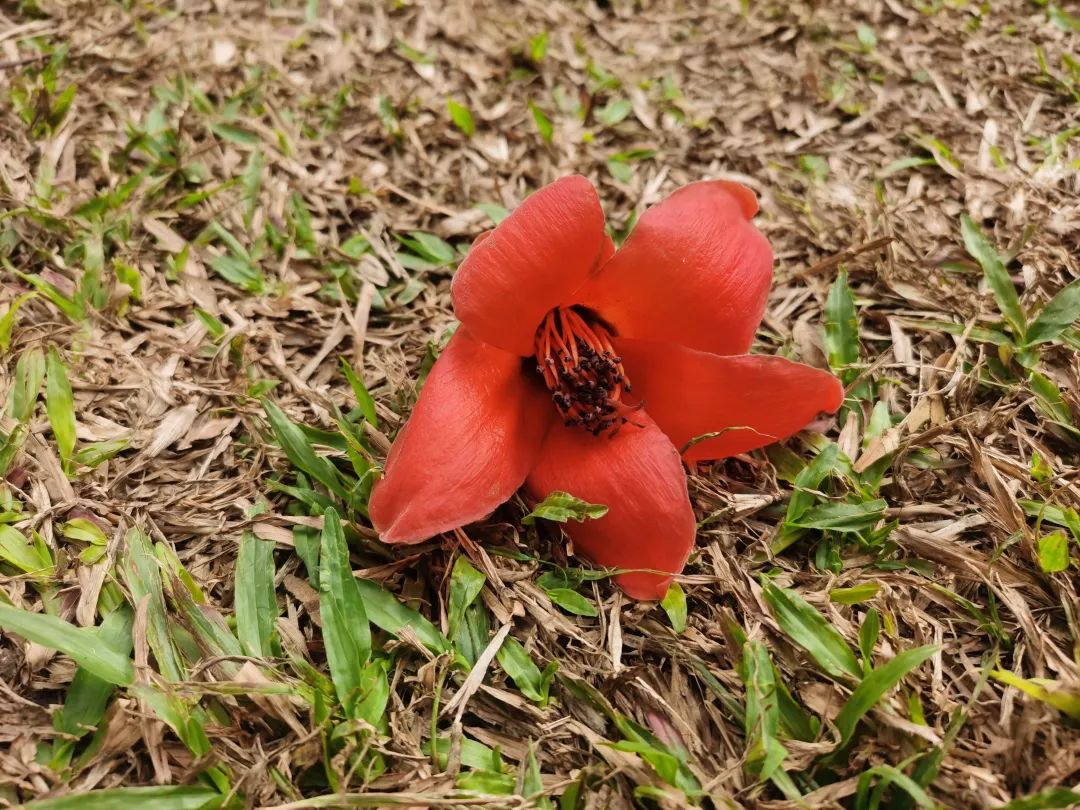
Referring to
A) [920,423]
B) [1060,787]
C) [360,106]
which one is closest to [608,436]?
[920,423]

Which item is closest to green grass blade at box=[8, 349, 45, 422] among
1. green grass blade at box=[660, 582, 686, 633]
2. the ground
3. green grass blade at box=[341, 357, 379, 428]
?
the ground

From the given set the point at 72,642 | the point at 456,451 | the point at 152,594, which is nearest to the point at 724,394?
the point at 456,451

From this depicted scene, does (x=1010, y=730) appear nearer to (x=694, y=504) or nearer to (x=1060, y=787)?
(x=1060, y=787)

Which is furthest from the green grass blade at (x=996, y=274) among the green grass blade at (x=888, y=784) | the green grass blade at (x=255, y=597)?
the green grass blade at (x=255, y=597)

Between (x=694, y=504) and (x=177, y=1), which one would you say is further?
(x=177, y=1)

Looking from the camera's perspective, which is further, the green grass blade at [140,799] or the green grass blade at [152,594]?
the green grass blade at [152,594]

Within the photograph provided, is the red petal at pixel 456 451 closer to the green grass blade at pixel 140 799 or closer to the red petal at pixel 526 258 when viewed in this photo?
the red petal at pixel 526 258
